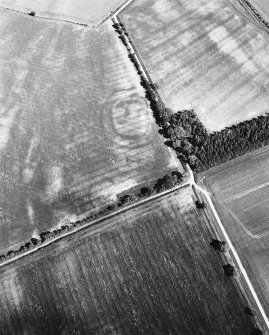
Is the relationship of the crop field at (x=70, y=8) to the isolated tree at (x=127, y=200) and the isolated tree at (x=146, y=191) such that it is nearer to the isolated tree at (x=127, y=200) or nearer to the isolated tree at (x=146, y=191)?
the isolated tree at (x=146, y=191)

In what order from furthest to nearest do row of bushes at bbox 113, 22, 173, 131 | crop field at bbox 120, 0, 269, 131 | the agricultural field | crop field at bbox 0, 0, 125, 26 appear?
crop field at bbox 0, 0, 125, 26, the agricultural field, crop field at bbox 120, 0, 269, 131, row of bushes at bbox 113, 22, 173, 131

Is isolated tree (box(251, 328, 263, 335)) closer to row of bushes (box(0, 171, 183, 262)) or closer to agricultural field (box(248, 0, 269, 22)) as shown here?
row of bushes (box(0, 171, 183, 262))

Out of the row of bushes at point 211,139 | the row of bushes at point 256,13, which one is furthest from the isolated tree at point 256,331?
the row of bushes at point 256,13

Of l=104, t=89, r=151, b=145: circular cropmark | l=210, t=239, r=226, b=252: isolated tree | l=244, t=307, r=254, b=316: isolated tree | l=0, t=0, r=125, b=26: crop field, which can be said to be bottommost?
l=244, t=307, r=254, b=316: isolated tree

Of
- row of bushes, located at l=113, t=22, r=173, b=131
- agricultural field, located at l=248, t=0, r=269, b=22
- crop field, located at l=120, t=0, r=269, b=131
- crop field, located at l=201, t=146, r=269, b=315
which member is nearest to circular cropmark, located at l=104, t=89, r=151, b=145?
row of bushes, located at l=113, t=22, r=173, b=131

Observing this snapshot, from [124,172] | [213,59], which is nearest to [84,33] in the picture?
[213,59]

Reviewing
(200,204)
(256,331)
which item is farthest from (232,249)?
(256,331)

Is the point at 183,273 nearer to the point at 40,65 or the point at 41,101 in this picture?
the point at 41,101
